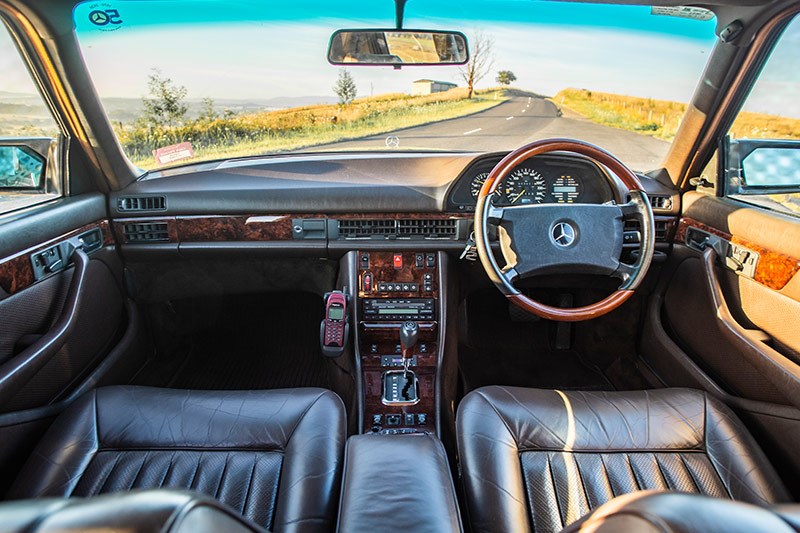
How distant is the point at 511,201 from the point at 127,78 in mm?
1945

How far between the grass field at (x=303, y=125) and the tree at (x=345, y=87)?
38 mm

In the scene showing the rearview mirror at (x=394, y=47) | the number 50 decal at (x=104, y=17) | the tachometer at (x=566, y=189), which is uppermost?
the number 50 decal at (x=104, y=17)

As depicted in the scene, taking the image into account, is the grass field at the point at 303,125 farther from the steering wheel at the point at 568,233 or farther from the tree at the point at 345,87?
the steering wheel at the point at 568,233

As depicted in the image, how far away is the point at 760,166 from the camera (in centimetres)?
250

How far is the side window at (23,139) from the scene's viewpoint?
2.22 metres

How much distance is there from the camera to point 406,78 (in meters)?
2.61

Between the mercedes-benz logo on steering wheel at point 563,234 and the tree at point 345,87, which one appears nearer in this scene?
the mercedes-benz logo on steering wheel at point 563,234

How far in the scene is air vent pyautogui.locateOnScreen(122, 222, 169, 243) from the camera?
2.71m

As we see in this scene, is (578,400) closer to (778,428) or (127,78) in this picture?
(778,428)

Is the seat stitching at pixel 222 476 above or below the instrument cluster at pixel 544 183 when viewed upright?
below

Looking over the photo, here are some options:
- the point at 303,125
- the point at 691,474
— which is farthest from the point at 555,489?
the point at 303,125

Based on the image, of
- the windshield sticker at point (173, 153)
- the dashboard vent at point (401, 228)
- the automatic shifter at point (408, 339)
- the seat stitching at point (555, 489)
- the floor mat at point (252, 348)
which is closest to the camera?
the seat stitching at point (555, 489)

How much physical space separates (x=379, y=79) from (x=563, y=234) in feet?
3.90

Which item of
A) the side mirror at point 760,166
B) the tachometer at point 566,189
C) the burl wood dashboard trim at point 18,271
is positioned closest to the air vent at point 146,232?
the burl wood dashboard trim at point 18,271
